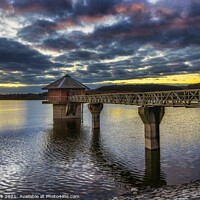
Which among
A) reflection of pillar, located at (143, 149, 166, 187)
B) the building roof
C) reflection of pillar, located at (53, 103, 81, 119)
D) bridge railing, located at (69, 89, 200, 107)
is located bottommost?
reflection of pillar, located at (143, 149, 166, 187)

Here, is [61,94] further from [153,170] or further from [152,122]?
[153,170]

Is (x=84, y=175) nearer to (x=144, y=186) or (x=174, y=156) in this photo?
(x=144, y=186)

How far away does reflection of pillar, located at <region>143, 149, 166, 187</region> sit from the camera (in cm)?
1330

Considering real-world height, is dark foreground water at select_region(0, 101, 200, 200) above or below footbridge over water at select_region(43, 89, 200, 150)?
below

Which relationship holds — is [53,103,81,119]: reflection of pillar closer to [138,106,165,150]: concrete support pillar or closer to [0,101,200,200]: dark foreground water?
[0,101,200,200]: dark foreground water

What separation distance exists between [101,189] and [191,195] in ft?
Answer: 16.6

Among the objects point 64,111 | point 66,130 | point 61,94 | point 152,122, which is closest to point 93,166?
point 152,122

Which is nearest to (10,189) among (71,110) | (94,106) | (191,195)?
(191,195)

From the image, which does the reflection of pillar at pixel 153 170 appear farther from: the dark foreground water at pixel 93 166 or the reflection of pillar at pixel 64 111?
the reflection of pillar at pixel 64 111

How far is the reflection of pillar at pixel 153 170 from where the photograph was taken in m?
13.3

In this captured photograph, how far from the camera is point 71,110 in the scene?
→ 47.2 m

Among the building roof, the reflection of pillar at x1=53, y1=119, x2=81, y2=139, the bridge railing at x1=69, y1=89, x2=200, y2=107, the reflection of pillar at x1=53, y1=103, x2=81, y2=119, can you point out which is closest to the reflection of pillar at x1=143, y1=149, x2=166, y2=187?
the bridge railing at x1=69, y1=89, x2=200, y2=107

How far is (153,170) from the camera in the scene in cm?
1542

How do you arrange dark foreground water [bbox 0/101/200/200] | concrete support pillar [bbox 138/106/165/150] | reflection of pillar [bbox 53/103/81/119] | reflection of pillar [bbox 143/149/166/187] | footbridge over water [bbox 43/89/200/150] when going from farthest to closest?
reflection of pillar [bbox 53/103/81/119]
concrete support pillar [bbox 138/106/165/150]
footbridge over water [bbox 43/89/200/150]
reflection of pillar [bbox 143/149/166/187]
dark foreground water [bbox 0/101/200/200]
